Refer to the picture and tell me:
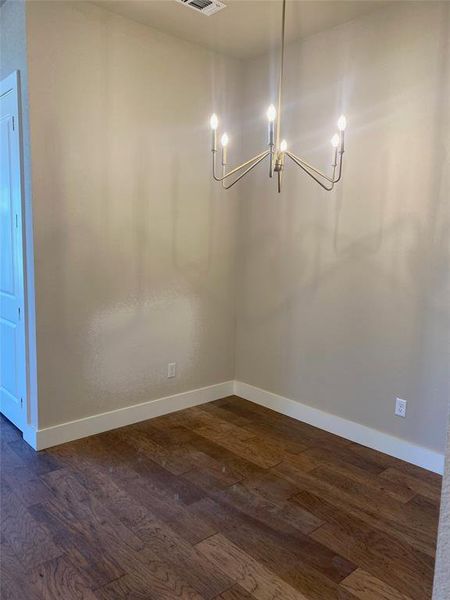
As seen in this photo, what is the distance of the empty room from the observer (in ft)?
7.22

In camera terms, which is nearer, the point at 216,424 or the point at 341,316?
the point at 341,316

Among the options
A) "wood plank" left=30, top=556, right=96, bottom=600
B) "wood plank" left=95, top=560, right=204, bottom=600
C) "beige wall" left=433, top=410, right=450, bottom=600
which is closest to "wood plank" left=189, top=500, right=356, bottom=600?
"wood plank" left=95, top=560, right=204, bottom=600

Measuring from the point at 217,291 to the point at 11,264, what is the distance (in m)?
1.63

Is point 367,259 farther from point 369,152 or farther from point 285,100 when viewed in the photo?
point 285,100

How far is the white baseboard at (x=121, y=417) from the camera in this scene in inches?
117

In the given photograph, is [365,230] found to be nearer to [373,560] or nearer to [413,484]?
[413,484]

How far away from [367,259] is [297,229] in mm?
655

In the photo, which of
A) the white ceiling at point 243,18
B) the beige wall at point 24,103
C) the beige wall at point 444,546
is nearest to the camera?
the beige wall at point 444,546

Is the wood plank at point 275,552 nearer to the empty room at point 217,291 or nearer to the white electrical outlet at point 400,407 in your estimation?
the empty room at point 217,291

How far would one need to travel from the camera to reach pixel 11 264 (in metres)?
3.06

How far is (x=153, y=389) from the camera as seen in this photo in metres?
3.53

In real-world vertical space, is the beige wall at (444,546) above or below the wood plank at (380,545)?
above

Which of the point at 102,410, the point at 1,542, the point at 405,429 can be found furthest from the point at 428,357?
the point at 1,542

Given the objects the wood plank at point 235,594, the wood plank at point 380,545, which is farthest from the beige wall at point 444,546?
the wood plank at point 380,545
